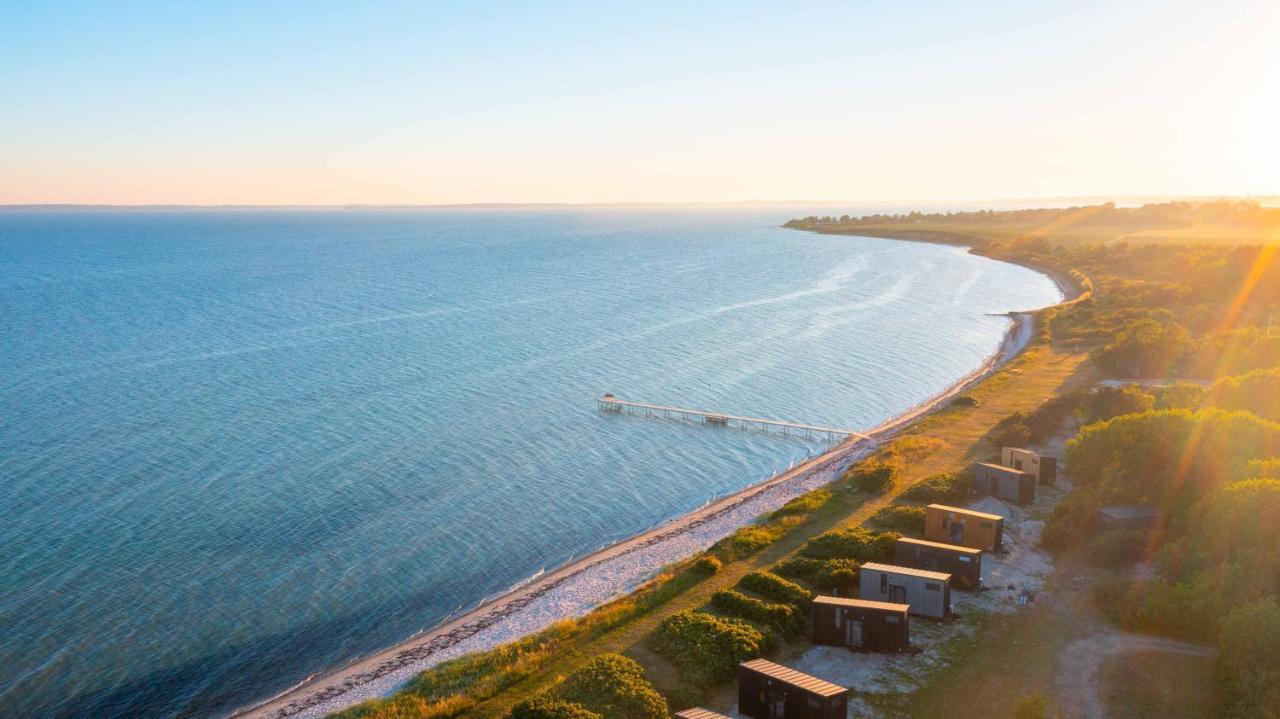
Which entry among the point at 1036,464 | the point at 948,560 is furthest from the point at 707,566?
the point at 1036,464

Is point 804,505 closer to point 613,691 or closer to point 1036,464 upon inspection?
point 1036,464

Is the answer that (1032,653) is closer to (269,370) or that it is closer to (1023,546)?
(1023,546)

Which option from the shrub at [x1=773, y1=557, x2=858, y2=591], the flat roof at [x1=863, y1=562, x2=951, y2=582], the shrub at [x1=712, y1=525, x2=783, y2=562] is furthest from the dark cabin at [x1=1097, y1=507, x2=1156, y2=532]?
the shrub at [x1=712, y1=525, x2=783, y2=562]

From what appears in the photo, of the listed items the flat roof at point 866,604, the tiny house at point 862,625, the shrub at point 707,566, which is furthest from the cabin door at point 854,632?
the shrub at point 707,566

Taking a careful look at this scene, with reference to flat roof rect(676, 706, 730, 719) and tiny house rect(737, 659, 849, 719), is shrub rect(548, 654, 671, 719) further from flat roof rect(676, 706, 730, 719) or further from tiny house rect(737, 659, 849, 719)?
tiny house rect(737, 659, 849, 719)

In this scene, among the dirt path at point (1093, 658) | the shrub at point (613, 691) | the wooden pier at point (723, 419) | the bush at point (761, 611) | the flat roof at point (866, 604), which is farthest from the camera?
the wooden pier at point (723, 419)

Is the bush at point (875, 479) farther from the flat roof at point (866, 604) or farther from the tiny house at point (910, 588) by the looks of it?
the flat roof at point (866, 604)
